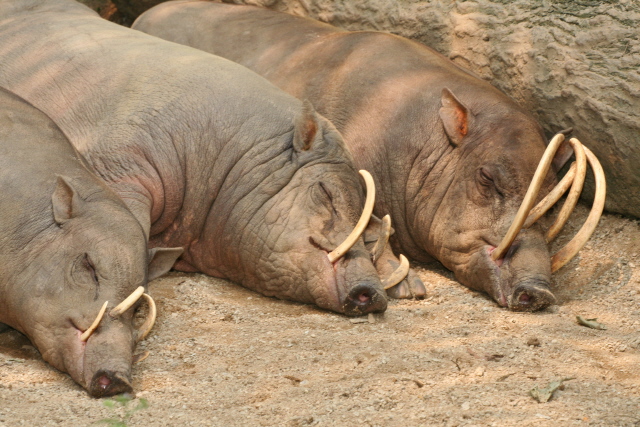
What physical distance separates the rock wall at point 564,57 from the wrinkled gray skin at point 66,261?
331cm

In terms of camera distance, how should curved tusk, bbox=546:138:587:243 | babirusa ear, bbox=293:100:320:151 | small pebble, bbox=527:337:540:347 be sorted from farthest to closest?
babirusa ear, bbox=293:100:320:151, curved tusk, bbox=546:138:587:243, small pebble, bbox=527:337:540:347

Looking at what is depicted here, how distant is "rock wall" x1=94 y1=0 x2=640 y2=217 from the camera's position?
20.4ft

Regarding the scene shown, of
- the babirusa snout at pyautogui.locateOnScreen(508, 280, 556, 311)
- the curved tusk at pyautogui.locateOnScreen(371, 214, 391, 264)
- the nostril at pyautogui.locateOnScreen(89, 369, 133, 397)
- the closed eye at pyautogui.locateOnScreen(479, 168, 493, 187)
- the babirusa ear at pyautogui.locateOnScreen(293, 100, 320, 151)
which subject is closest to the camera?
the nostril at pyautogui.locateOnScreen(89, 369, 133, 397)

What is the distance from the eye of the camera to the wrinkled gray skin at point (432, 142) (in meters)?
5.99

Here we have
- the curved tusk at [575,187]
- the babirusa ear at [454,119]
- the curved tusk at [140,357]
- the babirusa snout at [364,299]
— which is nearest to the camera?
the curved tusk at [140,357]

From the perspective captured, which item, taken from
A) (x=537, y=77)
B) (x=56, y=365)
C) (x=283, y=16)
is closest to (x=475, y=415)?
(x=56, y=365)

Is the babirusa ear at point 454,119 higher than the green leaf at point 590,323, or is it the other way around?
the babirusa ear at point 454,119

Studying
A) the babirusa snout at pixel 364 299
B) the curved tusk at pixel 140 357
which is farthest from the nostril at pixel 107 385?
the babirusa snout at pixel 364 299

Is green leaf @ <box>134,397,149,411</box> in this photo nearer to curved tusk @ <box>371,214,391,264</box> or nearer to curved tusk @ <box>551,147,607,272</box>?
curved tusk @ <box>371,214,391,264</box>

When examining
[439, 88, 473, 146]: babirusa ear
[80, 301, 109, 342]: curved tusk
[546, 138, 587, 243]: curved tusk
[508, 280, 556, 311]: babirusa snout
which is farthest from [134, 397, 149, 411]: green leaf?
[439, 88, 473, 146]: babirusa ear

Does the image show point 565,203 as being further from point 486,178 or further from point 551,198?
point 486,178

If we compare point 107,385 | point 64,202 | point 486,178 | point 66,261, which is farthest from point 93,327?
point 486,178

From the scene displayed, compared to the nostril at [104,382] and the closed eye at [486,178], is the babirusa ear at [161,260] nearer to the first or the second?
the nostril at [104,382]

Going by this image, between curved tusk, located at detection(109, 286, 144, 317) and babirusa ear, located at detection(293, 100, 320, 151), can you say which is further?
babirusa ear, located at detection(293, 100, 320, 151)
